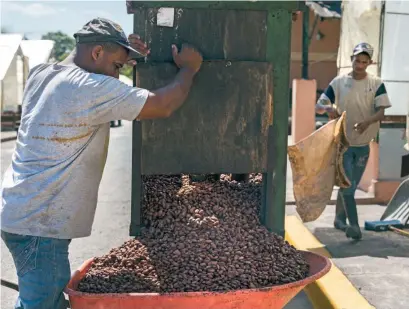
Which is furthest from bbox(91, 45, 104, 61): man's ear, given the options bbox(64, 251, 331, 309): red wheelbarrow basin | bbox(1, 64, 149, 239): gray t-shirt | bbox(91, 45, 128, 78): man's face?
bbox(64, 251, 331, 309): red wheelbarrow basin

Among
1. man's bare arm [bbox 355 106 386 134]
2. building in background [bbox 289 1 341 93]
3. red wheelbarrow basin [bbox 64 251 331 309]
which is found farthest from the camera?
building in background [bbox 289 1 341 93]

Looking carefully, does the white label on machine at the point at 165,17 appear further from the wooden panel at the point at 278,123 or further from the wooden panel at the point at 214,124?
the wooden panel at the point at 278,123

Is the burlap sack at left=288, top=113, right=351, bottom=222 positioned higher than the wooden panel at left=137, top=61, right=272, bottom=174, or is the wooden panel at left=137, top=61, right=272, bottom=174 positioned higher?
the wooden panel at left=137, top=61, right=272, bottom=174

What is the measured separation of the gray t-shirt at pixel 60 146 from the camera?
248 cm

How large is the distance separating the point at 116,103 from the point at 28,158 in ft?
1.74

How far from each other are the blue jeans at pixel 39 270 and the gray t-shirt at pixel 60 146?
56 millimetres

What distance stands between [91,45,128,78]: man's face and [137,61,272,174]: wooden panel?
0.18m

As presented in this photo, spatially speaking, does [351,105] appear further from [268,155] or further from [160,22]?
[160,22]

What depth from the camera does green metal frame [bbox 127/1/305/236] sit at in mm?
2807

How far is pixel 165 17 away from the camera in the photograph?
2783mm

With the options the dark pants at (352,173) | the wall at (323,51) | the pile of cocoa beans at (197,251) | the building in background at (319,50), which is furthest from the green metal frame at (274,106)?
the wall at (323,51)

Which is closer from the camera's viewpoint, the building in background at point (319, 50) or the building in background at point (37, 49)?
the building in background at point (37, 49)

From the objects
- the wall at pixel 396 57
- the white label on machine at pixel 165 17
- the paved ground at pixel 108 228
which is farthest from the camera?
the wall at pixel 396 57

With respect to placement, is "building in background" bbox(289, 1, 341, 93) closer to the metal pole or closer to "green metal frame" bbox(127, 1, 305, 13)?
the metal pole
